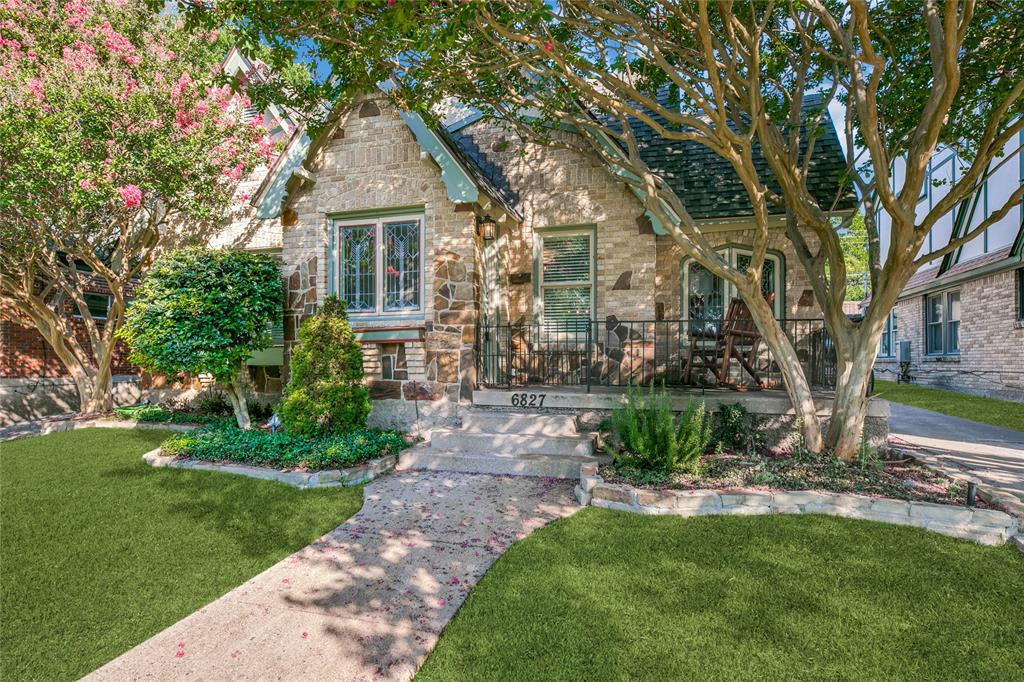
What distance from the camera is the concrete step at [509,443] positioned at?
6.11 meters

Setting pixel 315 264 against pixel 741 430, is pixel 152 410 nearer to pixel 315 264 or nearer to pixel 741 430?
pixel 315 264

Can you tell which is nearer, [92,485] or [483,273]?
[92,485]

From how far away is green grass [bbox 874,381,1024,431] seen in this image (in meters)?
9.20

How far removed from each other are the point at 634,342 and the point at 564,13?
15.9 ft

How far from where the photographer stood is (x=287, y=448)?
6.16 meters

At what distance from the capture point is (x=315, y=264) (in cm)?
795

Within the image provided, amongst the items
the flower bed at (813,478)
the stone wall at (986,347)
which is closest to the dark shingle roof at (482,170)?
the flower bed at (813,478)

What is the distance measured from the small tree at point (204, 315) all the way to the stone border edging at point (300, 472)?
1.40 meters

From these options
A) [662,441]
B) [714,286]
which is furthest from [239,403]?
[714,286]

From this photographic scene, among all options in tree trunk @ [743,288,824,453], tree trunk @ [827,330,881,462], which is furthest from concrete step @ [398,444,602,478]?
tree trunk @ [827,330,881,462]

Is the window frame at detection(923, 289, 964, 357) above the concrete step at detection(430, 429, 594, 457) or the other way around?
above

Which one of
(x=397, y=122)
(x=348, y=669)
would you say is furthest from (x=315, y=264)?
(x=348, y=669)

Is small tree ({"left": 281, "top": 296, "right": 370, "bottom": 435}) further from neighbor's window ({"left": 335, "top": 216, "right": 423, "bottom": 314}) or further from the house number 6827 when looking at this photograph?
the house number 6827

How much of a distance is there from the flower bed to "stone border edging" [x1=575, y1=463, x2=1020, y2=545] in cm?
20
